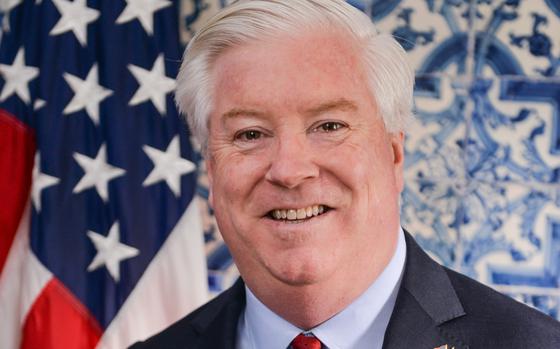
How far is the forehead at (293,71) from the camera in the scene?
1409 mm

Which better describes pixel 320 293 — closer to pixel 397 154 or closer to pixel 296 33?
pixel 397 154

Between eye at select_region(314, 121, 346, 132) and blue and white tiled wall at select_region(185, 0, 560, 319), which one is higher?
eye at select_region(314, 121, 346, 132)

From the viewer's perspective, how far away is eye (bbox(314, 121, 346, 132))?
144 cm

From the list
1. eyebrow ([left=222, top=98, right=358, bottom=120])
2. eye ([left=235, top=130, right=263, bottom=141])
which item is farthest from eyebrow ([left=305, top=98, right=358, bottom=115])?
eye ([left=235, top=130, right=263, bottom=141])

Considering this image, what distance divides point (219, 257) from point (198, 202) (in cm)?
21

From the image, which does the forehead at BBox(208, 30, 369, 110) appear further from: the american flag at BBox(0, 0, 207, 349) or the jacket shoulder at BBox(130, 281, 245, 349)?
the american flag at BBox(0, 0, 207, 349)

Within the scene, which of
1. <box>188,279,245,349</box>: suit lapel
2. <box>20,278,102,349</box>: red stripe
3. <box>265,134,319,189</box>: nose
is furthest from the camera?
<box>20,278,102,349</box>: red stripe

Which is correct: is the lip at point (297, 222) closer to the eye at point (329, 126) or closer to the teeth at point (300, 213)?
the teeth at point (300, 213)

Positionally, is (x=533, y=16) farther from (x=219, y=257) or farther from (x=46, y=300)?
(x=46, y=300)

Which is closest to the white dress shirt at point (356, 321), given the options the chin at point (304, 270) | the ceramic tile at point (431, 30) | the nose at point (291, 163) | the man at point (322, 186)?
the man at point (322, 186)

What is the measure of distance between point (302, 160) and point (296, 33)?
24 centimetres

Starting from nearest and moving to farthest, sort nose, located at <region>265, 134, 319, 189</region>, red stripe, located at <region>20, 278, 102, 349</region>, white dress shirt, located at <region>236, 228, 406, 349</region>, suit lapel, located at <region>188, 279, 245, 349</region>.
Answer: nose, located at <region>265, 134, 319, 189</region>
white dress shirt, located at <region>236, 228, 406, 349</region>
suit lapel, located at <region>188, 279, 245, 349</region>
red stripe, located at <region>20, 278, 102, 349</region>

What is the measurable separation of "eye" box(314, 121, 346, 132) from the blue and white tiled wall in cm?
110

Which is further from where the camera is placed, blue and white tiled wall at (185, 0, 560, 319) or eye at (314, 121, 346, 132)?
blue and white tiled wall at (185, 0, 560, 319)
